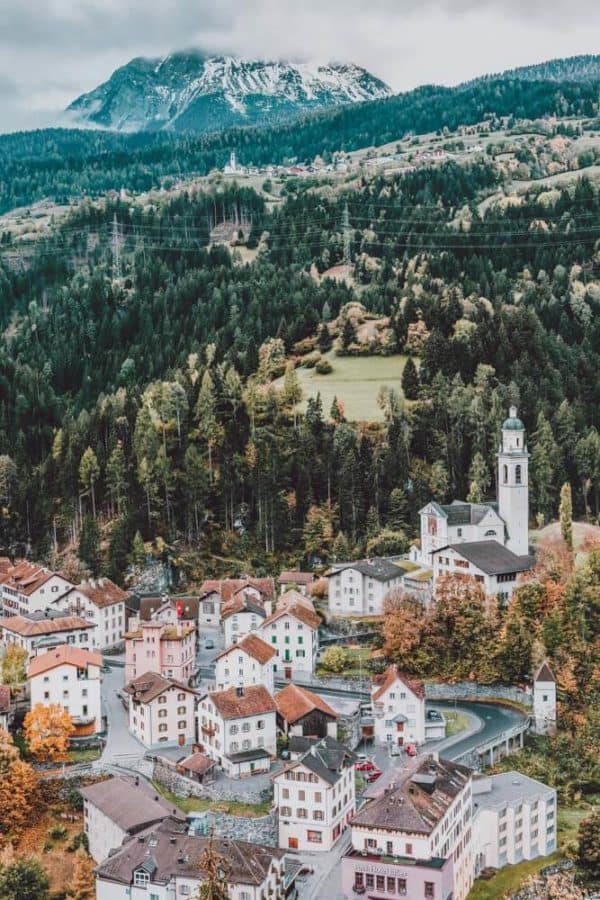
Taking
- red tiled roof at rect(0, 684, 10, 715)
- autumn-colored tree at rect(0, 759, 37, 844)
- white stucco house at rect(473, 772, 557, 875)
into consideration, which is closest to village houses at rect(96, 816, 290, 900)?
autumn-colored tree at rect(0, 759, 37, 844)

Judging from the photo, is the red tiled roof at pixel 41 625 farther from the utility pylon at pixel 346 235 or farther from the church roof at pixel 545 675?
the utility pylon at pixel 346 235

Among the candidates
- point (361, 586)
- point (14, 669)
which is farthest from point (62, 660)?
point (361, 586)

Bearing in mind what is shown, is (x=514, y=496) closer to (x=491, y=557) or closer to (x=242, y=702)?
(x=491, y=557)

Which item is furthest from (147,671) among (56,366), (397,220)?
(397,220)

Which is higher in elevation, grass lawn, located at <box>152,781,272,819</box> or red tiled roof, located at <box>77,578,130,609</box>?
red tiled roof, located at <box>77,578,130,609</box>

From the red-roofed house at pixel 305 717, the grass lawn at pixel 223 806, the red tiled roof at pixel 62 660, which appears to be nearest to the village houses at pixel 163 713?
the red tiled roof at pixel 62 660

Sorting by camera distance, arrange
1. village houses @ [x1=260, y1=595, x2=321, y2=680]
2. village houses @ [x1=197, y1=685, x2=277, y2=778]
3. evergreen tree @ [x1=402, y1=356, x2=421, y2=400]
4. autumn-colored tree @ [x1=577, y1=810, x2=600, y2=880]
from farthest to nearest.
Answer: evergreen tree @ [x1=402, y1=356, x2=421, y2=400] → village houses @ [x1=260, y1=595, x2=321, y2=680] → village houses @ [x1=197, y1=685, x2=277, y2=778] → autumn-colored tree @ [x1=577, y1=810, x2=600, y2=880]

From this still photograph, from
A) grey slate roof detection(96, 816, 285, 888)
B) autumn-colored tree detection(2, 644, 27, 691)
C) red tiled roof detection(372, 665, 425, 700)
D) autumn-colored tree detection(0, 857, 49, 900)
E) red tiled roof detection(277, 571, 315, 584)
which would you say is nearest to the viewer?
grey slate roof detection(96, 816, 285, 888)

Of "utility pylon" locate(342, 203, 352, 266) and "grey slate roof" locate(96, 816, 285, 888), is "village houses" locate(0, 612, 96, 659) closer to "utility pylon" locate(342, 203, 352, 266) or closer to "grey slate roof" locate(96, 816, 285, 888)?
"grey slate roof" locate(96, 816, 285, 888)
